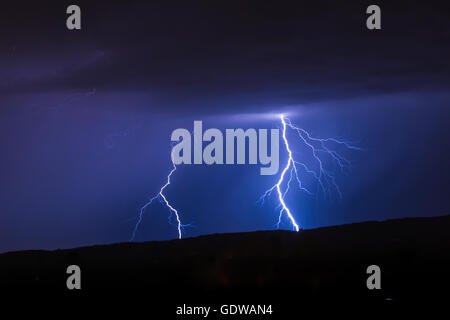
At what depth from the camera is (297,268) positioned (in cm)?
884

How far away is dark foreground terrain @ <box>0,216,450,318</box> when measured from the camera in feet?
23.6

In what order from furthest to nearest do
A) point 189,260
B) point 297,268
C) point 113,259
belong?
point 113,259 → point 189,260 → point 297,268

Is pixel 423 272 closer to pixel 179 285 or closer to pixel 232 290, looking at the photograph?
pixel 232 290

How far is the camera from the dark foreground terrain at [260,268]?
23.6ft

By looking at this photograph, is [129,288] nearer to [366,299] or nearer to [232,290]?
[232,290]

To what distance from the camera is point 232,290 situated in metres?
7.60

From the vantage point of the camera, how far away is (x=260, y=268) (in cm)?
894

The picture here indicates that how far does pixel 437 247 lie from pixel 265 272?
13.4 feet
